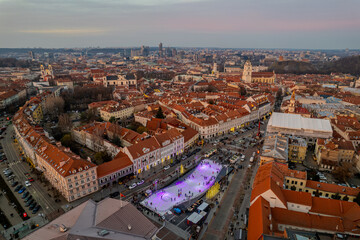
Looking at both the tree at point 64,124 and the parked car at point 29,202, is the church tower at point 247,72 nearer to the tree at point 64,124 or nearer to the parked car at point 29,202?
the tree at point 64,124

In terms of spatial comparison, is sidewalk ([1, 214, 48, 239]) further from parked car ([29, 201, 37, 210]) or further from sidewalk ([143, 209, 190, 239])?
sidewalk ([143, 209, 190, 239])

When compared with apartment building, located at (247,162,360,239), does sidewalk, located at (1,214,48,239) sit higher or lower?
lower

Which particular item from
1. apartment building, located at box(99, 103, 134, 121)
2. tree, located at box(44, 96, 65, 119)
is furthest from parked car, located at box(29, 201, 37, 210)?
tree, located at box(44, 96, 65, 119)

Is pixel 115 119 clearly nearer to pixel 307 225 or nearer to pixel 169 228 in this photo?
pixel 169 228

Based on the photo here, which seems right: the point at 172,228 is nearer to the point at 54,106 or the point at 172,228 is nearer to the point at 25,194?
the point at 25,194

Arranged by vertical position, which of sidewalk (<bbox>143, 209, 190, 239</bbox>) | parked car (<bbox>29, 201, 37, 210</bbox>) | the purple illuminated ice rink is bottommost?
sidewalk (<bbox>143, 209, 190, 239</bbox>)

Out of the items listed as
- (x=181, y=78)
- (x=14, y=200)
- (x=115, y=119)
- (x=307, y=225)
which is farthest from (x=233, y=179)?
(x=181, y=78)
